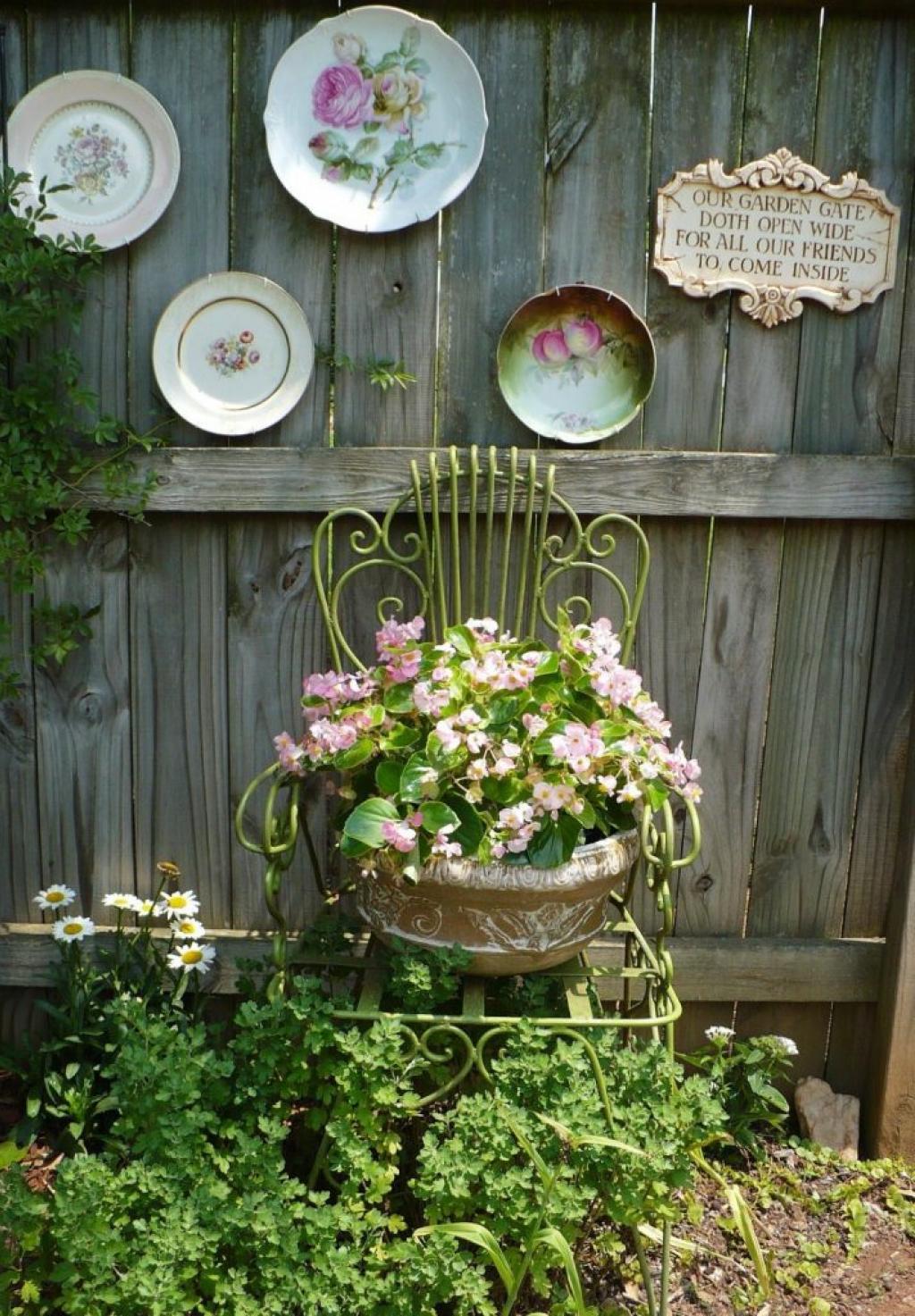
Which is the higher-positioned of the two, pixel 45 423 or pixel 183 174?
pixel 183 174

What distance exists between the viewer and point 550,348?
2.24m

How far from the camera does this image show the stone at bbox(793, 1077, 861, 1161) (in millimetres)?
2449

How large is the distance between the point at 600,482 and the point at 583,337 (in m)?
0.27

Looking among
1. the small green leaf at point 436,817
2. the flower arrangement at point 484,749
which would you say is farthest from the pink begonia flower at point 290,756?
the small green leaf at point 436,817

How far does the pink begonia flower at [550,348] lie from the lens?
2236 mm

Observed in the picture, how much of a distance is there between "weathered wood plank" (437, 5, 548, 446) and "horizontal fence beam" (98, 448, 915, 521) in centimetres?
13

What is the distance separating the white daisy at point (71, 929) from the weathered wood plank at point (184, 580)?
167 millimetres

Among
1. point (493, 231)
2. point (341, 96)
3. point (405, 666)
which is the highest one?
point (341, 96)

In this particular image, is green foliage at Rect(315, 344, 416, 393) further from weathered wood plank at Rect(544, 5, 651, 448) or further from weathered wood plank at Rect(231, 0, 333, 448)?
weathered wood plank at Rect(544, 5, 651, 448)

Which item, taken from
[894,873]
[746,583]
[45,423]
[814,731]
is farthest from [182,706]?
[894,873]

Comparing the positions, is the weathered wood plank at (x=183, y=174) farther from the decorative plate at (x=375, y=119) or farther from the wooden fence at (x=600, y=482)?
the decorative plate at (x=375, y=119)

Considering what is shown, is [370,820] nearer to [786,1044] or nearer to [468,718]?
[468,718]

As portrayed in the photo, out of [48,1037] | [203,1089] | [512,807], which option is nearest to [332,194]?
[512,807]

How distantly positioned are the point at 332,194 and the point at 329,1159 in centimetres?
165
